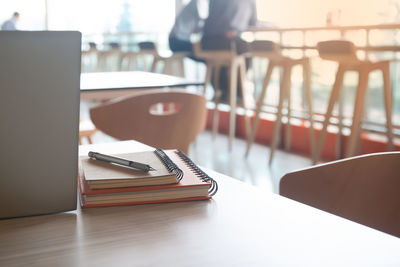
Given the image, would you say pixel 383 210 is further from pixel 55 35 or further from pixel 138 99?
pixel 138 99

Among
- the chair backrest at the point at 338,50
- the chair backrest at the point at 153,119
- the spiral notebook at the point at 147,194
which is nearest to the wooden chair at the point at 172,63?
the chair backrest at the point at 338,50

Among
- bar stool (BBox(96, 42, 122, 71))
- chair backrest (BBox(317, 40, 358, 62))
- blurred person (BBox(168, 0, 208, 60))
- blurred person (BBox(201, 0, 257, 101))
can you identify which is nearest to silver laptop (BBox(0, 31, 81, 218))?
chair backrest (BBox(317, 40, 358, 62))

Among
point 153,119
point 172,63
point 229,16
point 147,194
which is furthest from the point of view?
point 172,63

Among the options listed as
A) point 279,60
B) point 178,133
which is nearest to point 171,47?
point 279,60

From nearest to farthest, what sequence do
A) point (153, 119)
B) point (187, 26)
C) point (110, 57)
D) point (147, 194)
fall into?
1. point (147, 194)
2. point (153, 119)
3. point (187, 26)
4. point (110, 57)

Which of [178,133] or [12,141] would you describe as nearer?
[12,141]

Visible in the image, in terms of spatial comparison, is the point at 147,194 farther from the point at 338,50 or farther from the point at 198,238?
the point at 338,50

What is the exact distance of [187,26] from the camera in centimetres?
635

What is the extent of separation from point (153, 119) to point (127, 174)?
4.88 feet

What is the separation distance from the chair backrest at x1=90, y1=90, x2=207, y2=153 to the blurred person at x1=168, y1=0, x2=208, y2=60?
3776mm

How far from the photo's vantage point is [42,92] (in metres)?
0.70

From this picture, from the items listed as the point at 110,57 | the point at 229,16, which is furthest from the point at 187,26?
the point at 110,57

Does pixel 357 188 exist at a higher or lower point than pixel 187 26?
lower

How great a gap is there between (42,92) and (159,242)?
0.25 metres
